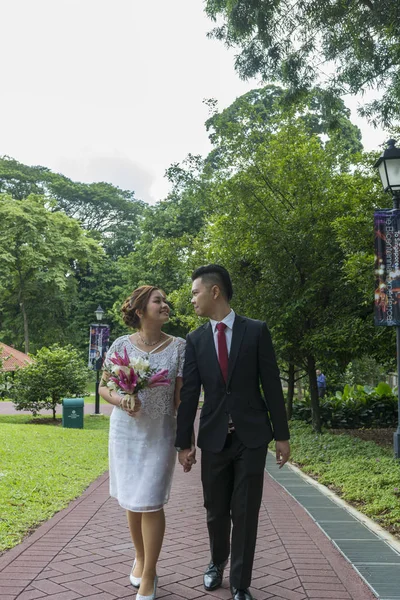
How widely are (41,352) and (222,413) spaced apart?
18783 mm

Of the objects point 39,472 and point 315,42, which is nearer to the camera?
point 39,472

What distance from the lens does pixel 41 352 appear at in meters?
21.9

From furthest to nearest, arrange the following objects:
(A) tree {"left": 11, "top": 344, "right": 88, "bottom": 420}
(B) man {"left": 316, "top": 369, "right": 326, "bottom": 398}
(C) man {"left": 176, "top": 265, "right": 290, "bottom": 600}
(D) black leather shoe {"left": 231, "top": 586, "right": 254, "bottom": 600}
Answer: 1. (B) man {"left": 316, "top": 369, "right": 326, "bottom": 398}
2. (A) tree {"left": 11, "top": 344, "right": 88, "bottom": 420}
3. (C) man {"left": 176, "top": 265, "right": 290, "bottom": 600}
4. (D) black leather shoe {"left": 231, "top": 586, "right": 254, "bottom": 600}

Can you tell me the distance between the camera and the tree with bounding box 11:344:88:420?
2088 cm

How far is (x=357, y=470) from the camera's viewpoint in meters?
8.81

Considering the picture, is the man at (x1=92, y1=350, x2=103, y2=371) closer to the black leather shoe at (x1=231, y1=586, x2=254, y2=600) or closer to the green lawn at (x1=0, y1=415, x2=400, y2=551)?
the green lawn at (x1=0, y1=415, x2=400, y2=551)

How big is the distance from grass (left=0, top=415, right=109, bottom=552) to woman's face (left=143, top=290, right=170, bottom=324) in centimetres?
239

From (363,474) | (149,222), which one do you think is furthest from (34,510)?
(149,222)

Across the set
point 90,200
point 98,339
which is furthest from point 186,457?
point 90,200

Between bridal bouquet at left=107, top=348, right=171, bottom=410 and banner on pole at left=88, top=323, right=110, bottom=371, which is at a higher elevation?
banner on pole at left=88, top=323, right=110, bottom=371

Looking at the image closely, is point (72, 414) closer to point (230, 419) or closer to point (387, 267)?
point (387, 267)

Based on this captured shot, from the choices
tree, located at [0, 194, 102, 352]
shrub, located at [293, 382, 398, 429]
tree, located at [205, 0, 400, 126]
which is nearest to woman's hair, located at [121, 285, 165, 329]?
tree, located at [205, 0, 400, 126]

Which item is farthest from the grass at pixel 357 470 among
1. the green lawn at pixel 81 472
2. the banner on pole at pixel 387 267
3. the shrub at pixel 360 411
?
the shrub at pixel 360 411

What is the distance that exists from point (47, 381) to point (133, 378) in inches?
693
